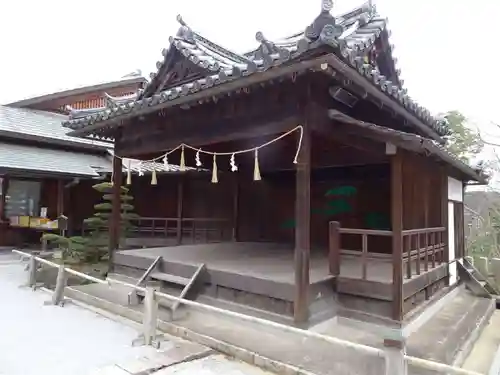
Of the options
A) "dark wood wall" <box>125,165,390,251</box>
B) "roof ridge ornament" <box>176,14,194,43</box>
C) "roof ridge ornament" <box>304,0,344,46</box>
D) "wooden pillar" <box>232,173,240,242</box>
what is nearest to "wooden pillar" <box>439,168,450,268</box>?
"dark wood wall" <box>125,165,390,251</box>

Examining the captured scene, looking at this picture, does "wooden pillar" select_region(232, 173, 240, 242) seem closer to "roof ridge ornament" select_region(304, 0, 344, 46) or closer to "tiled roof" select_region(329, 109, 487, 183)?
"tiled roof" select_region(329, 109, 487, 183)

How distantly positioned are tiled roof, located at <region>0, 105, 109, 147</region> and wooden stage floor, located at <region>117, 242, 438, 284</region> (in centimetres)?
797

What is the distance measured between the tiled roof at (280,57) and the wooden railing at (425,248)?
1775 mm

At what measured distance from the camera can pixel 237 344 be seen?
4035 mm

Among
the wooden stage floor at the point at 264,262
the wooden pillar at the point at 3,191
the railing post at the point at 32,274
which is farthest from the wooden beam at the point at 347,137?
the wooden pillar at the point at 3,191

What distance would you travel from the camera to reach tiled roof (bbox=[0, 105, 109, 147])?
12.6 metres

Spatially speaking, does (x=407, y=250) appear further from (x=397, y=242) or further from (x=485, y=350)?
(x=485, y=350)

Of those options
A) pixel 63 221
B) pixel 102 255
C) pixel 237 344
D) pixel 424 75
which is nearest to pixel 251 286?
pixel 237 344

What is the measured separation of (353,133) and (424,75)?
2022 cm

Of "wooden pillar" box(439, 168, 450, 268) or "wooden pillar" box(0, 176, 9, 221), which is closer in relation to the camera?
"wooden pillar" box(439, 168, 450, 268)

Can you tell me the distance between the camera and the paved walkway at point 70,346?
3.54 meters

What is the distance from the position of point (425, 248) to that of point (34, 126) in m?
13.8

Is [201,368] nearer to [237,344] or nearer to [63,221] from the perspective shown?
[237,344]

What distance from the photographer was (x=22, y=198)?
498 inches
